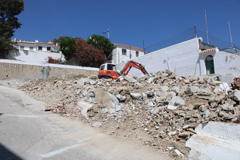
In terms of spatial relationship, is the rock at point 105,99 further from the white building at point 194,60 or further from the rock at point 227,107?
the white building at point 194,60

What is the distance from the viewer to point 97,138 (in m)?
4.75

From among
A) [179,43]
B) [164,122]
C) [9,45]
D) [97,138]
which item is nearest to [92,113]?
[97,138]

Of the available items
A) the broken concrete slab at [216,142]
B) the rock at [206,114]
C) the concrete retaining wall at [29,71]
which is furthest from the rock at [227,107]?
the concrete retaining wall at [29,71]

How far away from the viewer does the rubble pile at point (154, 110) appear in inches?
173

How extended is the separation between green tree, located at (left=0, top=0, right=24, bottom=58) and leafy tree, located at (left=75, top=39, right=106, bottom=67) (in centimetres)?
836

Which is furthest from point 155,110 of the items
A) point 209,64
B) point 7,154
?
point 209,64

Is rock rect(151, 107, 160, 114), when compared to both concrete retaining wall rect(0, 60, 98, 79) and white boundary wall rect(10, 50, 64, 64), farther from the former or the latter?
white boundary wall rect(10, 50, 64, 64)

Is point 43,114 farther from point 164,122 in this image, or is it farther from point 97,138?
point 164,122

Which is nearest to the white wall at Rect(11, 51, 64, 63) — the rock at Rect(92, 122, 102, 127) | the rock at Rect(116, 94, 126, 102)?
the rock at Rect(116, 94, 126, 102)

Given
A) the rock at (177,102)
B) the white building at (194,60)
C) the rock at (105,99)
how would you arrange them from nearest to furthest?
the rock at (177,102) → the rock at (105,99) → the white building at (194,60)

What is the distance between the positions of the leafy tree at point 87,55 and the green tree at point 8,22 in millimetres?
8359

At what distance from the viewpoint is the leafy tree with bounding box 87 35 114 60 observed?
85.3ft

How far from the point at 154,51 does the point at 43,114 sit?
13653 millimetres

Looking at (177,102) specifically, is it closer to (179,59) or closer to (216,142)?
(216,142)
